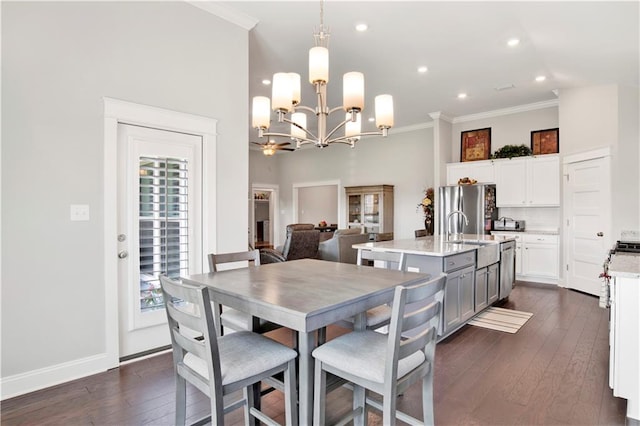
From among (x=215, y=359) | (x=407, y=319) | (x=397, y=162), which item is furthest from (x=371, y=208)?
(x=215, y=359)

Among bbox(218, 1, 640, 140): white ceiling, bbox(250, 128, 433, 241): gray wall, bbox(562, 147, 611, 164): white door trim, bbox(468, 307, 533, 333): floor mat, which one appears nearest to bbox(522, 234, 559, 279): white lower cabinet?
bbox(562, 147, 611, 164): white door trim

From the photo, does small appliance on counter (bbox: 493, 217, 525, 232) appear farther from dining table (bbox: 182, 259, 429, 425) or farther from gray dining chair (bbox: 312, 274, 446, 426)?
gray dining chair (bbox: 312, 274, 446, 426)

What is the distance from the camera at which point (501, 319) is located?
399cm

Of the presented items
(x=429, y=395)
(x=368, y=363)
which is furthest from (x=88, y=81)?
(x=429, y=395)

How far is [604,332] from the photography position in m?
3.52

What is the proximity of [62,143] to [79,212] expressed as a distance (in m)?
0.50

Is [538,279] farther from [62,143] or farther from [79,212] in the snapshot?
[62,143]

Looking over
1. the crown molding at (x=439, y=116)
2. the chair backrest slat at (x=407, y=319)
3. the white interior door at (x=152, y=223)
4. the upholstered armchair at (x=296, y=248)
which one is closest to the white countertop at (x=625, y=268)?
the chair backrest slat at (x=407, y=319)

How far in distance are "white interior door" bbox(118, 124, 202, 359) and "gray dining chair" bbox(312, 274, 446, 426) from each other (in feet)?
6.36

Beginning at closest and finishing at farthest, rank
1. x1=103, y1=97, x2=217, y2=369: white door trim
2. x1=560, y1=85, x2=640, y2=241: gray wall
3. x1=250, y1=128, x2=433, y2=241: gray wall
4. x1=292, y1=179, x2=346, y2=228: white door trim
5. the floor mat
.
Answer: x1=103, y1=97, x2=217, y2=369: white door trim, the floor mat, x1=560, y1=85, x2=640, y2=241: gray wall, x1=250, y1=128, x2=433, y2=241: gray wall, x1=292, y1=179, x2=346, y2=228: white door trim

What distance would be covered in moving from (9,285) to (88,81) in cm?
153

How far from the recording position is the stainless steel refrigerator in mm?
6387

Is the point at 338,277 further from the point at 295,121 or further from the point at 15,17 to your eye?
the point at 15,17

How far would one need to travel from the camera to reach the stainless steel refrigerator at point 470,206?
21.0 feet
